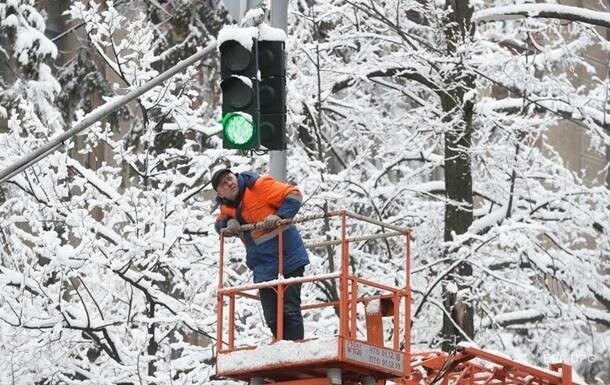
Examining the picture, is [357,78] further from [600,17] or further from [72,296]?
[72,296]

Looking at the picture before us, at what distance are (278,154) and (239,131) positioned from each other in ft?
2.88

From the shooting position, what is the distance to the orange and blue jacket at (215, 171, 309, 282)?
1355cm

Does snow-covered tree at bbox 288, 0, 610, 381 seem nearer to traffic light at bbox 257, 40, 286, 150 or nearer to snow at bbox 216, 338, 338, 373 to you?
traffic light at bbox 257, 40, 286, 150

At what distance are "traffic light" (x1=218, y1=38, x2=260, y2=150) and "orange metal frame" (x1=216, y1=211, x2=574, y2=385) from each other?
92 centimetres

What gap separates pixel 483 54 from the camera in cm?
2248

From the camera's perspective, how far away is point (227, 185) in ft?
44.3

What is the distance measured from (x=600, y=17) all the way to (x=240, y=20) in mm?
7955

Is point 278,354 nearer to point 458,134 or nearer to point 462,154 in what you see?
point 462,154

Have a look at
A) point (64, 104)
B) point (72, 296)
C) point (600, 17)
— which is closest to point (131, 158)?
point (72, 296)

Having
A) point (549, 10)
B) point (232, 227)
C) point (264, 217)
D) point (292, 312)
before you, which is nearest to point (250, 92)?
point (264, 217)

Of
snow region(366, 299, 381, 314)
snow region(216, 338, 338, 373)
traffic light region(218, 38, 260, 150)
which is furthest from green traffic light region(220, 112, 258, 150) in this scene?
snow region(216, 338, 338, 373)

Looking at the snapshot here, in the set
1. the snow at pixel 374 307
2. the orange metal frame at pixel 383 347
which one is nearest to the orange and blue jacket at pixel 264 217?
the orange metal frame at pixel 383 347

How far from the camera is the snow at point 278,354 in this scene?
12.8 meters

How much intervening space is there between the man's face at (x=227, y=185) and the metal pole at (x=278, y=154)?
111 cm
